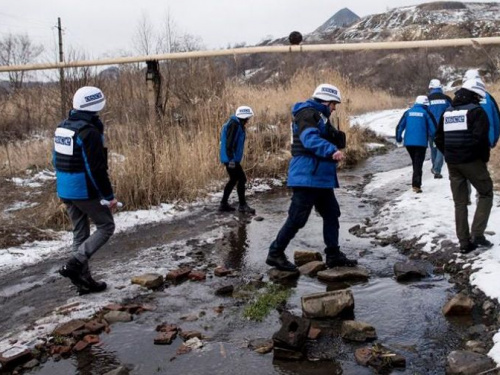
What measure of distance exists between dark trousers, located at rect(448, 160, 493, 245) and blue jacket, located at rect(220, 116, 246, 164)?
4050 millimetres

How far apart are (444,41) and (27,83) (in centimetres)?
1556

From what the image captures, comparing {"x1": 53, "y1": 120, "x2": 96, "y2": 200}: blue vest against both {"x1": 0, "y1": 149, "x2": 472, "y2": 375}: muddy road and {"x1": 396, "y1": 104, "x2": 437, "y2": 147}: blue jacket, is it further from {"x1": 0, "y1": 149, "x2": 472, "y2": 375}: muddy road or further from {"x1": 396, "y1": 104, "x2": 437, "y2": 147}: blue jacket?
{"x1": 396, "y1": 104, "x2": 437, "y2": 147}: blue jacket

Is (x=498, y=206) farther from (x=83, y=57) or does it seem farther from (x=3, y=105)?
(x=3, y=105)

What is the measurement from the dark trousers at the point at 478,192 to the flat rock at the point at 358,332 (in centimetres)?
226

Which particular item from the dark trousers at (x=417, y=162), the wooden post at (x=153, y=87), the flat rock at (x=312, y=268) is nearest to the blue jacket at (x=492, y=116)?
the flat rock at (x=312, y=268)

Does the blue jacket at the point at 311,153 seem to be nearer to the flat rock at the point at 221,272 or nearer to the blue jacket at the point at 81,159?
the flat rock at the point at 221,272

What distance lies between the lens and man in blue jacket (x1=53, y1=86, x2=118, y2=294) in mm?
5332

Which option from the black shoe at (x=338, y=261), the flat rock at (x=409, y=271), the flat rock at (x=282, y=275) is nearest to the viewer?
the flat rock at (x=409, y=271)

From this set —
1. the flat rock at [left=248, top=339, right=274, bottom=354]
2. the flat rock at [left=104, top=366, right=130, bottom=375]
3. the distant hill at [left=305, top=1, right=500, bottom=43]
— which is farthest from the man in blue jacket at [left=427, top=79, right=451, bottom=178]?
the distant hill at [left=305, top=1, right=500, bottom=43]

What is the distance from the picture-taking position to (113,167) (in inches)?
378

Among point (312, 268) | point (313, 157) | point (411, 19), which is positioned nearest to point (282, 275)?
point (312, 268)

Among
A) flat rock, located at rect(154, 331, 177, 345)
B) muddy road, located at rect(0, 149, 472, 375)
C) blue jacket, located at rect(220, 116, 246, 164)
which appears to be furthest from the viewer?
blue jacket, located at rect(220, 116, 246, 164)

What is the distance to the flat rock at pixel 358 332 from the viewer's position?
14.4 ft

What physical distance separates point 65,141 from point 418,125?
6.82 metres
